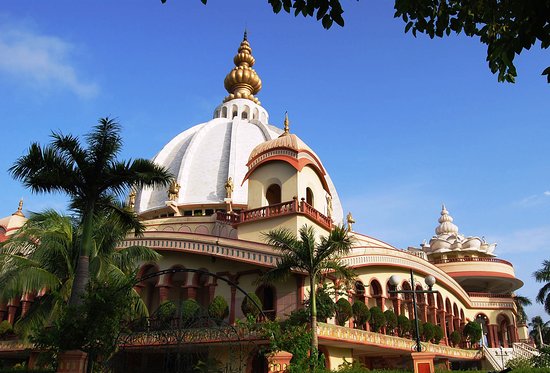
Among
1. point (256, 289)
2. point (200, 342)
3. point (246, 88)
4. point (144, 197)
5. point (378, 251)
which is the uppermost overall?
point (246, 88)

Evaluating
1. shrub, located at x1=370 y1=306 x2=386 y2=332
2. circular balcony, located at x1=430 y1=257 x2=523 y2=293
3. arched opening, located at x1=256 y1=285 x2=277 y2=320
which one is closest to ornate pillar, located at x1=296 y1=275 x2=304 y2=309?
arched opening, located at x1=256 y1=285 x2=277 y2=320

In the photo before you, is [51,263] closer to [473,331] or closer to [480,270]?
[473,331]

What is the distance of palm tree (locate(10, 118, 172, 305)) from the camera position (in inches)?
571

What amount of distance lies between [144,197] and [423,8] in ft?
108

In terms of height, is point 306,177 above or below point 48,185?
above

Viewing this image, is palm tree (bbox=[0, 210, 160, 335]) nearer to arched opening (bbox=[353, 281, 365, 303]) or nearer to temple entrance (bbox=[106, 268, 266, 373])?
temple entrance (bbox=[106, 268, 266, 373])

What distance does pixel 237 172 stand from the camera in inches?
1416

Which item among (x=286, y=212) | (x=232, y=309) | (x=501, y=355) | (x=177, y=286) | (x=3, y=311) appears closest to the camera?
(x=232, y=309)

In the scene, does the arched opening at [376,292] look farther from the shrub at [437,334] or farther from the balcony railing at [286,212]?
the balcony railing at [286,212]

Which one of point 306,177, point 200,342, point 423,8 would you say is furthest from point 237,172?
point 423,8

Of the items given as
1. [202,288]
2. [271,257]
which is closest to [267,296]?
[271,257]

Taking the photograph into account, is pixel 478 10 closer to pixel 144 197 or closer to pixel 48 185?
pixel 48 185

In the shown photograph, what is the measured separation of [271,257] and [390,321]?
6.76m

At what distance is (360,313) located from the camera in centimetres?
2261
